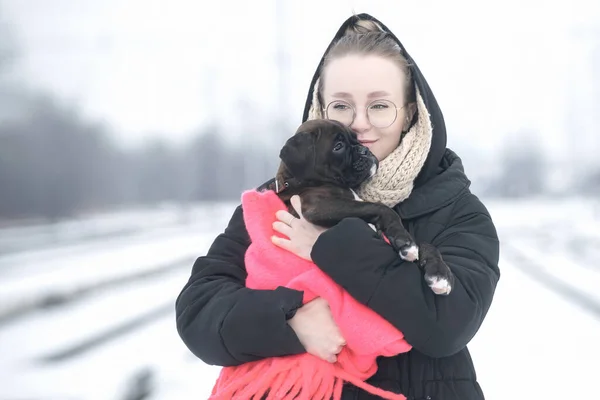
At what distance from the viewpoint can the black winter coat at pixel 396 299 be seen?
3.75 ft

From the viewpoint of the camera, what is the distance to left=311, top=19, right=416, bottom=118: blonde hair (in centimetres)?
151

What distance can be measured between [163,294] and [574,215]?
38.6 ft

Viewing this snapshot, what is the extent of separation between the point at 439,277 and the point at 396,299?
107 millimetres

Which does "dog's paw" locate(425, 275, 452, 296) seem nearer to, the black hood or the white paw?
the white paw

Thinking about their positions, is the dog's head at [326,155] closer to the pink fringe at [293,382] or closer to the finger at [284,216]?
the finger at [284,216]

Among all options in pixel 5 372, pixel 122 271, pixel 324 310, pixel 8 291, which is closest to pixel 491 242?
pixel 324 310

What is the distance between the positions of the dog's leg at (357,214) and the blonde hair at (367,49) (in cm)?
31

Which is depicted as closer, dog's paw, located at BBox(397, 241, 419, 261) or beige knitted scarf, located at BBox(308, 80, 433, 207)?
dog's paw, located at BBox(397, 241, 419, 261)

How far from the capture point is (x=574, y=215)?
14266 millimetres

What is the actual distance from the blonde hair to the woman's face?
23mm

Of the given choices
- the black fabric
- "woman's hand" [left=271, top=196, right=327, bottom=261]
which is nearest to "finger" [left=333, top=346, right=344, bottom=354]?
the black fabric

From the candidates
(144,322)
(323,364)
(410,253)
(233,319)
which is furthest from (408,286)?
(144,322)

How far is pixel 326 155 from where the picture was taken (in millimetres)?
1576

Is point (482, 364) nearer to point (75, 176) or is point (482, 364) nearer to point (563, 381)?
point (563, 381)
